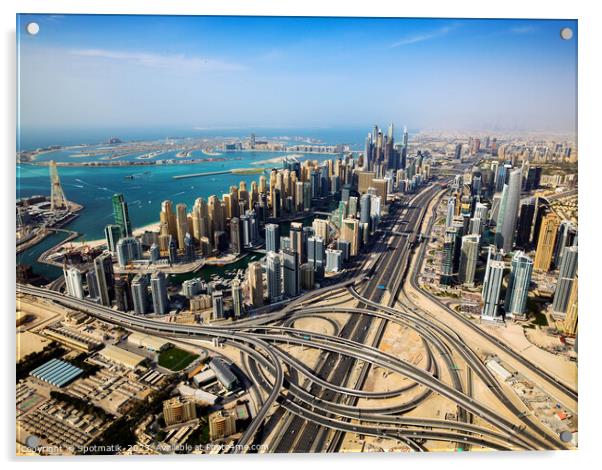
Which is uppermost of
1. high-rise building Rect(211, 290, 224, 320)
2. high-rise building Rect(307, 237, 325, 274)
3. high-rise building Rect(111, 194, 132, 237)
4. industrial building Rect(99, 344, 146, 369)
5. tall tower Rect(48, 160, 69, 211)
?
tall tower Rect(48, 160, 69, 211)

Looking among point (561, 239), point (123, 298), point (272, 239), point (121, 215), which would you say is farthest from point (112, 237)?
point (561, 239)

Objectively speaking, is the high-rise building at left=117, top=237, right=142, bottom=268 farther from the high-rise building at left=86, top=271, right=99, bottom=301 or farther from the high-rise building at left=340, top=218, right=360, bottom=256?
the high-rise building at left=340, top=218, right=360, bottom=256

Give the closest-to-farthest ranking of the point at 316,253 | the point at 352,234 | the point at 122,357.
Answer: the point at 122,357 → the point at 316,253 → the point at 352,234

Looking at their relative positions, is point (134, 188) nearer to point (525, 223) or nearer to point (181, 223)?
point (181, 223)

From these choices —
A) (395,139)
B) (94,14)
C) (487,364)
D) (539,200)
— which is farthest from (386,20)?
(395,139)

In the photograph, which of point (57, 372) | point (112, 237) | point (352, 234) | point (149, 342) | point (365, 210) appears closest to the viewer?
point (57, 372)

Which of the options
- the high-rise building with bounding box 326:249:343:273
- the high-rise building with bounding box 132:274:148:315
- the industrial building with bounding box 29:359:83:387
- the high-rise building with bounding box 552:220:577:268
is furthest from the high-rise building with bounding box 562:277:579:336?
the industrial building with bounding box 29:359:83:387

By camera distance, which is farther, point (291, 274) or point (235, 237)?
point (235, 237)
